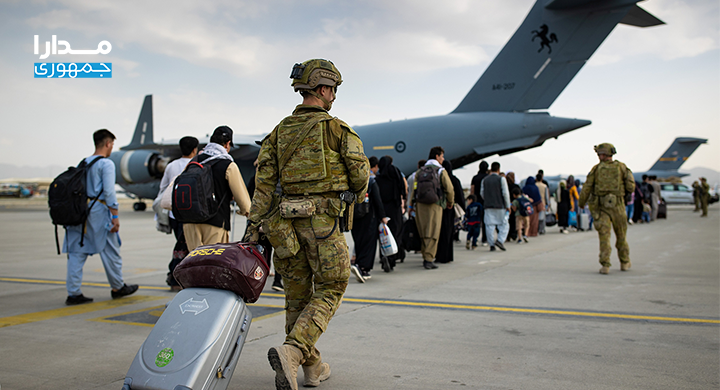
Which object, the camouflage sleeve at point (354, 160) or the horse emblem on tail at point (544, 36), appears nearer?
the camouflage sleeve at point (354, 160)

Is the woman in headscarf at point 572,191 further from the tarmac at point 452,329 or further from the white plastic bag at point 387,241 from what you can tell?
the white plastic bag at point 387,241

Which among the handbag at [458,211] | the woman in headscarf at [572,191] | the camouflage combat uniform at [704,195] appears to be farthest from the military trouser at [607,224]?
the camouflage combat uniform at [704,195]

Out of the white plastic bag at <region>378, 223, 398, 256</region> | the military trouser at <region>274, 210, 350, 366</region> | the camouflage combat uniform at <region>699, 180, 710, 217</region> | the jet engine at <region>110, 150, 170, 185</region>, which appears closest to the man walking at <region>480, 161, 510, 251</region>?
the white plastic bag at <region>378, 223, 398, 256</region>

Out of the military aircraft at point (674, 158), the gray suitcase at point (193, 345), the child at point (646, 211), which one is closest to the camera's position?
the gray suitcase at point (193, 345)

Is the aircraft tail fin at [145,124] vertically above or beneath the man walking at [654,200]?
above

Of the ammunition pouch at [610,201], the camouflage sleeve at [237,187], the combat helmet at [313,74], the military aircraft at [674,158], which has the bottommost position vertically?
the ammunition pouch at [610,201]

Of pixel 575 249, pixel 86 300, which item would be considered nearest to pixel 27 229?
pixel 86 300

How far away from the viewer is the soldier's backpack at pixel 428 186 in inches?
279

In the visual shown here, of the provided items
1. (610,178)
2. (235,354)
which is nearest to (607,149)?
(610,178)

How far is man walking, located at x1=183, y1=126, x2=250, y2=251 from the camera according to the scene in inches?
163

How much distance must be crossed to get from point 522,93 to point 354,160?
12.7 metres

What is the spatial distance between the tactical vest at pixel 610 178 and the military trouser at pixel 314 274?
5.16 m

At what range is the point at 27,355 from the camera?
3305 millimetres

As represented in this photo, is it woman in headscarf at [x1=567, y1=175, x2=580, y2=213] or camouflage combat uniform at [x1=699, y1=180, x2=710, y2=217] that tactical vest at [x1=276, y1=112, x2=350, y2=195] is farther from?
camouflage combat uniform at [x1=699, y1=180, x2=710, y2=217]
